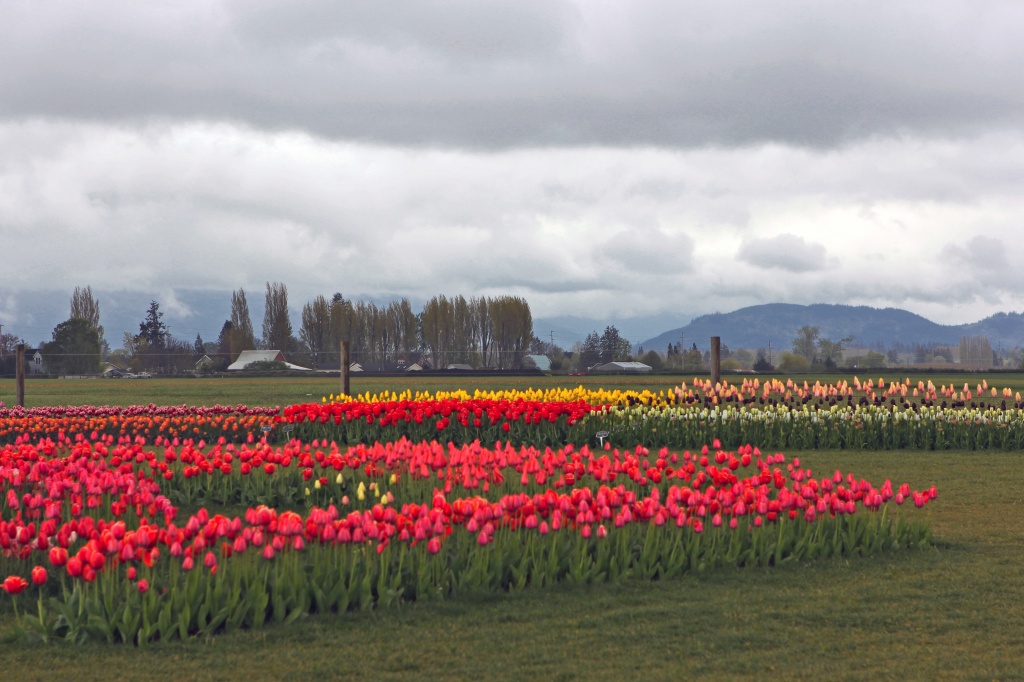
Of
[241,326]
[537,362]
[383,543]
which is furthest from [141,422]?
[241,326]

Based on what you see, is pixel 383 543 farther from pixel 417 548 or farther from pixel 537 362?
pixel 537 362

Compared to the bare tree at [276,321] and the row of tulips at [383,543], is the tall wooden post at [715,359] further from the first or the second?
the bare tree at [276,321]

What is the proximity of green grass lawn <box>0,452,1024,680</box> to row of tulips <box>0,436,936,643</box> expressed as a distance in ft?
0.63

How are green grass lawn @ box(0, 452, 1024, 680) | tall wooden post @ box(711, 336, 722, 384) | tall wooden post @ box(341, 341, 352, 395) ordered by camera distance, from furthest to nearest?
1. tall wooden post @ box(341, 341, 352, 395)
2. tall wooden post @ box(711, 336, 722, 384)
3. green grass lawn @ box(0, 452, 1024, 680)

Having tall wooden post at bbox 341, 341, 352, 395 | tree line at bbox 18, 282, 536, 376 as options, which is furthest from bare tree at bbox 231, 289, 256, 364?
tall wooden post at bbox 341, 341, 352, 395

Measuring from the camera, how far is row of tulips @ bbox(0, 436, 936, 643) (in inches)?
267

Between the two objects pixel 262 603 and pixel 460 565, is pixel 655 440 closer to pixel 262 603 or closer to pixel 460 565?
pixel 460 565

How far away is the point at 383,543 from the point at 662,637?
2.09m

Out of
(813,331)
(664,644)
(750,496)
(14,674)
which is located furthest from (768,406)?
(813,331)

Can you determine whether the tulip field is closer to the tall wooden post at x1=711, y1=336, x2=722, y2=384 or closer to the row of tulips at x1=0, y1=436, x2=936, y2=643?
the row of tulips at x1=0, y1=436, x2=936, y2=643

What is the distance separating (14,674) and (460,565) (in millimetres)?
3152

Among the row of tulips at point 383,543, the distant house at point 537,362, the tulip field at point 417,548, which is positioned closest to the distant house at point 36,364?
the distant house at point 537,362

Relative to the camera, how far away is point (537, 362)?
106 metres

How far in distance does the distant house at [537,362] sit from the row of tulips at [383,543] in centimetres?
8573
